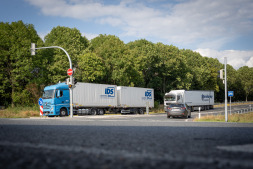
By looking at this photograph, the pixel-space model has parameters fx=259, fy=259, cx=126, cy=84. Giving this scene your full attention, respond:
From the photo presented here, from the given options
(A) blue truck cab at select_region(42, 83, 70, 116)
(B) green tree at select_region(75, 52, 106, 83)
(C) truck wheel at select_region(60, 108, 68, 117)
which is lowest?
(C) truck wheel at select_region(60, 108, 68, 117)

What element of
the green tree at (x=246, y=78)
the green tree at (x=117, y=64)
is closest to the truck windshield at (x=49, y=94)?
the green tree at (x=117, y=64)

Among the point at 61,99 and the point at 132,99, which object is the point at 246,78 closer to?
the point at 132,99

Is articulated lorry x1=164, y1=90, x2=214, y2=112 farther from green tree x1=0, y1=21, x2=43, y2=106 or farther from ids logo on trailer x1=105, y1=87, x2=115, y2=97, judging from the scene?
green tree x1=0, y1=21, x2=43, y2=106

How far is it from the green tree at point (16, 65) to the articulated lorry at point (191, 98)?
2020 cm

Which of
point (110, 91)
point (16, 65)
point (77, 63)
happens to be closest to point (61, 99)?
point (110, 91)

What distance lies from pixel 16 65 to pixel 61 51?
23.9ft

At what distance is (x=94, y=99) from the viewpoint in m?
30.2

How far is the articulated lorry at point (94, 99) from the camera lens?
26750 mm

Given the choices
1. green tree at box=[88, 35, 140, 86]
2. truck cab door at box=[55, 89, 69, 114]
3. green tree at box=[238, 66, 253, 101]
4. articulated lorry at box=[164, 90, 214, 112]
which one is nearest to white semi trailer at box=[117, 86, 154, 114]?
A: articulated lorry at box=[164, 90, 214, 112]

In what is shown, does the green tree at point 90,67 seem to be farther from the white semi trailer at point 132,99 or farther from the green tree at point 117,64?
the white semi trailer at point 132,99

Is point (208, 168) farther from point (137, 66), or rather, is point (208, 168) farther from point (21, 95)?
point (137, 66)

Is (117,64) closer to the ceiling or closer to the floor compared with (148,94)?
closer to the ceiling

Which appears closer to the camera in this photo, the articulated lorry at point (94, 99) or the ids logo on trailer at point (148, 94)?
the articulated lorry at point (94, 99)

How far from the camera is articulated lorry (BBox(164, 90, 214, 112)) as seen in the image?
130 feet
